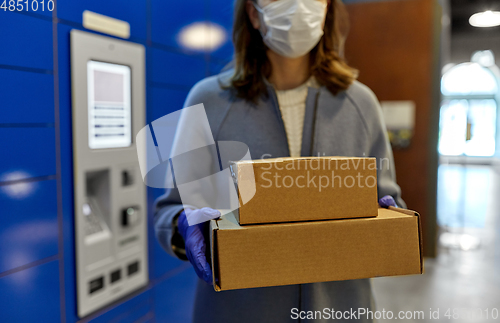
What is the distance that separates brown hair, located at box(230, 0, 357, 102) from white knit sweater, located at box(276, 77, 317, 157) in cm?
6

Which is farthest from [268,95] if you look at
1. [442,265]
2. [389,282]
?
[442,265]

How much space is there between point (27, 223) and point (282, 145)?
0.99 metres

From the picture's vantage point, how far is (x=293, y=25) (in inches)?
48.5

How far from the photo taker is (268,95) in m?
Answer: 1.22

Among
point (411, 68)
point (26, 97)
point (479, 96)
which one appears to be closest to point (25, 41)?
point (26, 97)

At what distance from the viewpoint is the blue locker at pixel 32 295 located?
140 cm

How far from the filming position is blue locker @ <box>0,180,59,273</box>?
138cm

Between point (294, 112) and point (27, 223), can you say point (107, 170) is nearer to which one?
point (27, 223)

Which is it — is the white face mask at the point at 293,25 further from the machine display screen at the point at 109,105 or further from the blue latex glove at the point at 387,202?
the machine display screen at the point at 109,105

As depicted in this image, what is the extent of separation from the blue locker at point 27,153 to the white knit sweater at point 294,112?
91 cm

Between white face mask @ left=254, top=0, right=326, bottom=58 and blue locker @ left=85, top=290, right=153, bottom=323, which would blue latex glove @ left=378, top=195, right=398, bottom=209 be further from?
blue locker @ left=85, top=290, right=153, bottom=323

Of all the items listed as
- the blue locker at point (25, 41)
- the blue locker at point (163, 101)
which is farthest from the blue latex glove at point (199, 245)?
the blue locker at point (163, 101)

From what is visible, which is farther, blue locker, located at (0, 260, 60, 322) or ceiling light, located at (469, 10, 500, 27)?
ceiling light, located at (469, 10, 500, 27)

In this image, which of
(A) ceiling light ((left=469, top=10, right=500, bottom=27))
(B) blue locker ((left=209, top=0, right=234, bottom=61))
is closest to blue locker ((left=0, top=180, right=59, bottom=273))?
(B) blue locker ((left=209, top=0, right=234, bottom=61))
